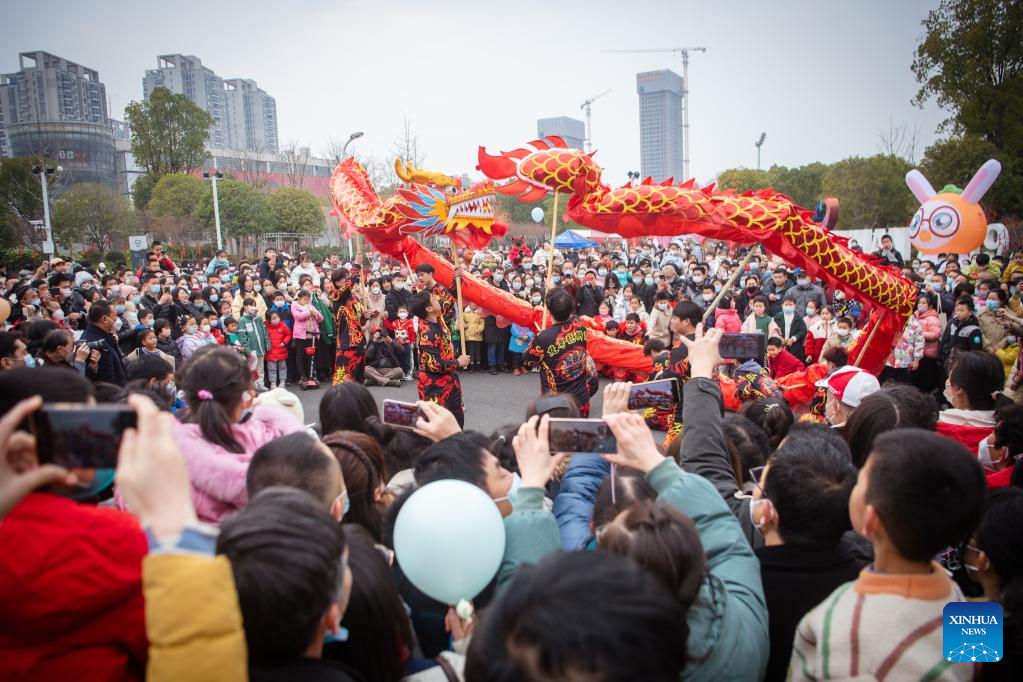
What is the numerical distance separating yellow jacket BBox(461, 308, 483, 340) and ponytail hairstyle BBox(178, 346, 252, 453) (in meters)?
7.49

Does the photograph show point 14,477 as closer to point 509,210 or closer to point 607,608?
point 607,608

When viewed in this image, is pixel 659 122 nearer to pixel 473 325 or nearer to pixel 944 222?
pixel 944 222

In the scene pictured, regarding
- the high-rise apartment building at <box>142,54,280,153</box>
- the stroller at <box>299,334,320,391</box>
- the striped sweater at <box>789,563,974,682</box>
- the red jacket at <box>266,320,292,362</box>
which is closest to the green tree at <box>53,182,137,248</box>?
the stroller at <box>299,334,320,391</box>

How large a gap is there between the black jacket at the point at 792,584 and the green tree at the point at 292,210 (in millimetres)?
27100

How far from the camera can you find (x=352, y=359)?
8117 mm

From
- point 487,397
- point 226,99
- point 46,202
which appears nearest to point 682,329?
point 487,397

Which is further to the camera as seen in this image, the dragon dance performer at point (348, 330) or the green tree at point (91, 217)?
the green tree at point (91, 217)

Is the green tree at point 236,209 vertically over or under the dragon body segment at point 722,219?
over

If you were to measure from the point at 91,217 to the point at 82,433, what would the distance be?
26.1 metres

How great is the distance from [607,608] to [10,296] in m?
11.2

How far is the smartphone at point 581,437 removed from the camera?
1779 mm

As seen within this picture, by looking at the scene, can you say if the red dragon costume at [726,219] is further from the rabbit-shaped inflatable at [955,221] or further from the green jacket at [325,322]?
the rabbit-shaped inflatable at [955,221]

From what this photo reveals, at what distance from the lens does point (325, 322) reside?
365 inches

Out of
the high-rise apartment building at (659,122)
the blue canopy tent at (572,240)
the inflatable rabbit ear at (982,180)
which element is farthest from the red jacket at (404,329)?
the high-rise apartment building at (659,122)
